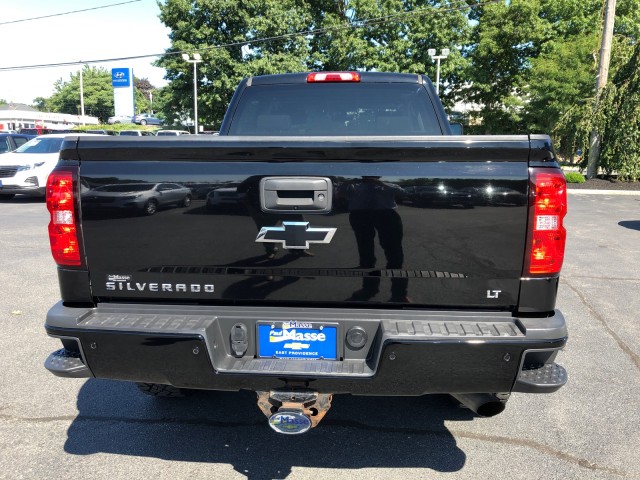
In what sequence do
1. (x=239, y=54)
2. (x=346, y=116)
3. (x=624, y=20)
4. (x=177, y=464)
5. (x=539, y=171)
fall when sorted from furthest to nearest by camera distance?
(x=239, y=54)
(x=624, y=20)
(x=346, y=116)
(x=177, y=464)
(x=539, y=171)

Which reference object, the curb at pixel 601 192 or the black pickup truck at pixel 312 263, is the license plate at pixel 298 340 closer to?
the black pickup truck at pixel 312 263

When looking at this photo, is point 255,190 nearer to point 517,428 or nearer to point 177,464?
point 177,464

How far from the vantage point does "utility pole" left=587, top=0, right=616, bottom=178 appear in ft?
61.8

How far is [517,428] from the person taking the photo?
3.30m

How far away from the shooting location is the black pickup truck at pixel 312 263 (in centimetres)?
229

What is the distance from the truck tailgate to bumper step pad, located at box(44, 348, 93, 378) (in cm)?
50

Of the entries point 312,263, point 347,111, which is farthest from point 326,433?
point 347,111

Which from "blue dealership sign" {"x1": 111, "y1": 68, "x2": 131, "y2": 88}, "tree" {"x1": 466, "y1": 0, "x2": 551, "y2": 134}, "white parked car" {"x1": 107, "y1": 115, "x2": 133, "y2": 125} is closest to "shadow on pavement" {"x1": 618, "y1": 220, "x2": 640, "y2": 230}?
"tree" {"x1": 466, "y1": 0, "x2": 551, "y2": 134}

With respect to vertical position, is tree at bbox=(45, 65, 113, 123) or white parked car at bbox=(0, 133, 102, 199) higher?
tree at bbox=(45, 65, 113, 123)

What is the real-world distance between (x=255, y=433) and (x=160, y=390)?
71cm

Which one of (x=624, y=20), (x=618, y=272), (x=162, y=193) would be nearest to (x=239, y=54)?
(x=624, y=20)

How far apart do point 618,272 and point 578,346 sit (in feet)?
10.8

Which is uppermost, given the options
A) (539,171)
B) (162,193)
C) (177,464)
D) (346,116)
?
(346,116)

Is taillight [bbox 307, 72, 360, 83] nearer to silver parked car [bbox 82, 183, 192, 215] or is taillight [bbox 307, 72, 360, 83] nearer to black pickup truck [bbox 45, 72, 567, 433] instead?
black pickup truck [bbox 45, 72, 567, 433]
